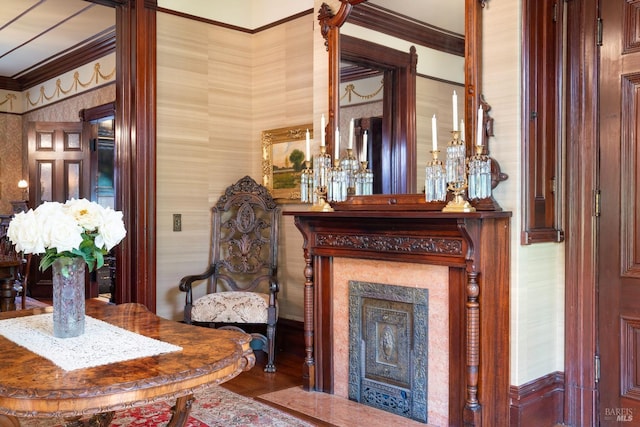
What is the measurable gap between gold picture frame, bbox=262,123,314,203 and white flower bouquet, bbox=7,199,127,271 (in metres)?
2.43

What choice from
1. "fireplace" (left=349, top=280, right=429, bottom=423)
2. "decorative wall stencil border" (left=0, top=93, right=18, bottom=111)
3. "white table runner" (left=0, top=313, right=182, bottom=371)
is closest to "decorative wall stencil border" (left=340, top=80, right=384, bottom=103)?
"fireplace" (left=349, top=280, right=429, bottom=423)

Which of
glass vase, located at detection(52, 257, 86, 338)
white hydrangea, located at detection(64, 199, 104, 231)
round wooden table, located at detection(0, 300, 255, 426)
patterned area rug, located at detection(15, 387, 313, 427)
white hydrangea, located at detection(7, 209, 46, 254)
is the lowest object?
patterned area rug, located at detection(15, 387, 313, 427)

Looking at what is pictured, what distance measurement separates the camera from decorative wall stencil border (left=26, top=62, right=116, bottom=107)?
21.1ft

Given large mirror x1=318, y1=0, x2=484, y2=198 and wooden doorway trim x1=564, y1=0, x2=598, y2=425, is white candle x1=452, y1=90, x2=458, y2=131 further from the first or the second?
wooden doorway trim x1=564, y1=0, x2=598, y2=425

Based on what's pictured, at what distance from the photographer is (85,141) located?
6629 millimetres

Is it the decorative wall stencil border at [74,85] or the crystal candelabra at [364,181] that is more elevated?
the decorative wall stencil border at [74,85]

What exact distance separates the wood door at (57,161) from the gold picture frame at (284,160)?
3.04m

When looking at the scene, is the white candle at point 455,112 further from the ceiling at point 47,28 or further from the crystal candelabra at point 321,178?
the ceiling at point 47,28

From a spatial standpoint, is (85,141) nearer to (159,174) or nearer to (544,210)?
(159,174)

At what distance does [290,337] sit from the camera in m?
4.41

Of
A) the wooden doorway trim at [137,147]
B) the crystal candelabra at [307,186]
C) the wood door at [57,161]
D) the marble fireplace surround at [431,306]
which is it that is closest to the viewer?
the marble fireplace surround at [431,306]

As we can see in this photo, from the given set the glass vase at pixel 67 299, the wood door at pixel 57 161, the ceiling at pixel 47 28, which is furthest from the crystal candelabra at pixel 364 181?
the wood door at pixel 57 161

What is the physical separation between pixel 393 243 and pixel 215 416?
1290mm
